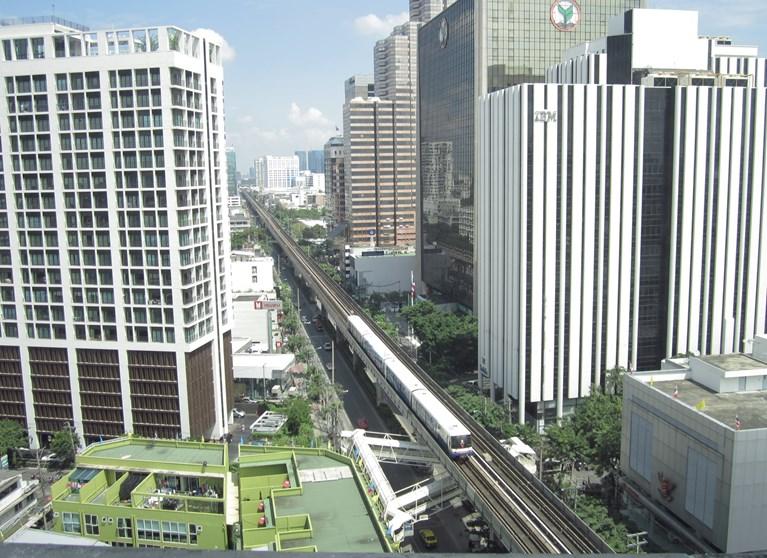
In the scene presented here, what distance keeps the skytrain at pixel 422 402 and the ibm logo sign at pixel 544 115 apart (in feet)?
77.6

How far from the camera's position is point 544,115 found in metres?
57.3

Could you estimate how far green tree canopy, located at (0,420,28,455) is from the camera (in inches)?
2164

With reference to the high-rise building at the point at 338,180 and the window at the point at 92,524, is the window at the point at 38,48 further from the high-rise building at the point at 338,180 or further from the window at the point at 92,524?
the high-rise building at the point at 338,180

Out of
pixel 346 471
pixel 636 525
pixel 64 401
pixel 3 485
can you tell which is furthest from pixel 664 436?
pixel 64 401

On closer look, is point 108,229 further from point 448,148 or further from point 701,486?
point 448,148

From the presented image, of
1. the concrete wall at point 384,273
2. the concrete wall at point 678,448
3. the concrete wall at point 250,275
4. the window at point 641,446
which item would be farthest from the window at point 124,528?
the concrete wall at point 384,273

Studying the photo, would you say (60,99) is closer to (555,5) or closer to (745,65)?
(555,5)

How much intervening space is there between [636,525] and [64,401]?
4428cm

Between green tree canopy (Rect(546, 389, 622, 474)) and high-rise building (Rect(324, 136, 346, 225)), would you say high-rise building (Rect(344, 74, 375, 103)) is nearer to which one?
high-rise building (Rect(324, 136, 346, 225))

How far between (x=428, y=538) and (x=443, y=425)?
729cm

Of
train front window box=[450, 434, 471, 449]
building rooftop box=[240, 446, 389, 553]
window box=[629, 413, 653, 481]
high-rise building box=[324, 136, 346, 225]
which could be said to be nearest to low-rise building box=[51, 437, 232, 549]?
building rooftop box=[240, 446, 389, 553]

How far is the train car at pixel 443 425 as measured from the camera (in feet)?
150

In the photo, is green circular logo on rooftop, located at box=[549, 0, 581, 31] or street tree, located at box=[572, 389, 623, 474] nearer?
street tree, located at box=[572, 389, 623, 474]

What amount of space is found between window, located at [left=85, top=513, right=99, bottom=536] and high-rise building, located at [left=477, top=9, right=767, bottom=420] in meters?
35.7
